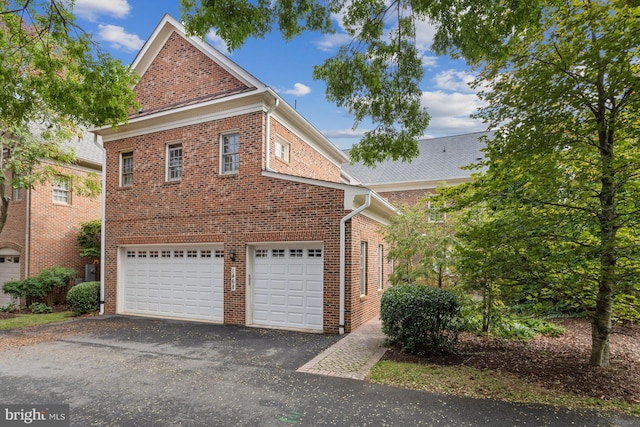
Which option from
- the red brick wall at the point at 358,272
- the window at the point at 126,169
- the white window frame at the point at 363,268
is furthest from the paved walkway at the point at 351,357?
the window at the point at 126,169

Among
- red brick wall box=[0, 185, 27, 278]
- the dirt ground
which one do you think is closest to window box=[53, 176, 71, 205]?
red brick wall box=[0, 185, 27, 278]

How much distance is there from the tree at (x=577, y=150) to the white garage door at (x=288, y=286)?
520 centimetres

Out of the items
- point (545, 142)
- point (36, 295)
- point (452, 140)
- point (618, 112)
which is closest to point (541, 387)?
point (545, 142)

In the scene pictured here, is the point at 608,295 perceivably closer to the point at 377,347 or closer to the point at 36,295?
the point at 377,347

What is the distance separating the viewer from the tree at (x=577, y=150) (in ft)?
17.1

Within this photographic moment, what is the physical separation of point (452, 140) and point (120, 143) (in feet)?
65.3

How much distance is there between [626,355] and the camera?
7.19 m

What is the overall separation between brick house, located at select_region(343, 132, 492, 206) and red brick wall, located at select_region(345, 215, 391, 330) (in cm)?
986

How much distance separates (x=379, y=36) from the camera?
7199mm

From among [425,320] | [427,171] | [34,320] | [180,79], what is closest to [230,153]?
[180,79]

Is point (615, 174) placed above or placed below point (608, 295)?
above

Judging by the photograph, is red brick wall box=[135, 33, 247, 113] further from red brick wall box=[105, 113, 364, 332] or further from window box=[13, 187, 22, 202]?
window box=[13, 187, 22, 202]

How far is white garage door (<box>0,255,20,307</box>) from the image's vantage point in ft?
52.7

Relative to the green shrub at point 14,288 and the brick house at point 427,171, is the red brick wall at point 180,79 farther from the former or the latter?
the brick house at point 427,171
